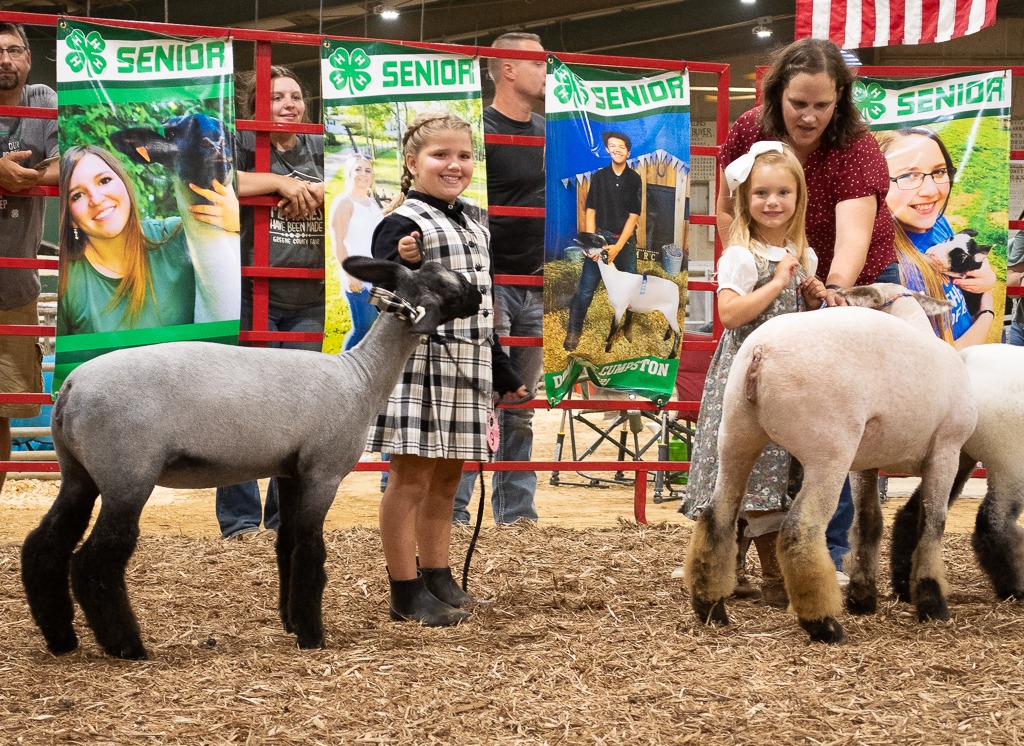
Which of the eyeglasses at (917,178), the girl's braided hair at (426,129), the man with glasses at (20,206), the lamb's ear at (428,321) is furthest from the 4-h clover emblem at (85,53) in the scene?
the eyeglasses at (917,178)

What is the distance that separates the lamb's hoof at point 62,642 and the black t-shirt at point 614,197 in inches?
129

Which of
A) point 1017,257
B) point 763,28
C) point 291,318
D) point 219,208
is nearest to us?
point 219,208

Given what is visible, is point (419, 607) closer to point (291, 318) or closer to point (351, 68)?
point (291, 318)

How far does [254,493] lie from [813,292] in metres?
3.20

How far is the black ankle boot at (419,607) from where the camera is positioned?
3.71 meters

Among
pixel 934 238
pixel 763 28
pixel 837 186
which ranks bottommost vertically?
pixel 934 238

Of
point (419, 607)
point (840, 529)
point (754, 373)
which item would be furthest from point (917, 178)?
point (419, 607)

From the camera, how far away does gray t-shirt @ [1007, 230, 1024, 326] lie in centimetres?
661

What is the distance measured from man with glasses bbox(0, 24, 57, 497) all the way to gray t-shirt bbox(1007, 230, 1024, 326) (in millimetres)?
5354

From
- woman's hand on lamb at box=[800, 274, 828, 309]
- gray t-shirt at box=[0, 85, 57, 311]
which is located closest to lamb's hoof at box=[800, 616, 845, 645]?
woman's hand on lamb at box=[800, 274, 828, 309]

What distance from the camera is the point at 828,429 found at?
321cm

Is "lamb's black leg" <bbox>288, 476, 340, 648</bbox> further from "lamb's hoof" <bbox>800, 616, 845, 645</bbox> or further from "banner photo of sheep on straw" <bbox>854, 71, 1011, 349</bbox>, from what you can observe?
"banner photo of sheep on straw" <bbox>854, 71, 1011, 349</bbox>

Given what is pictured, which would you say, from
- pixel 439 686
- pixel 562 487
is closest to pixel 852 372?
pixel 439 686

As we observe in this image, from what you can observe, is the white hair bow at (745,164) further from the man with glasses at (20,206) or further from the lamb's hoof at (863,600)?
the man with glasses at (20,206)
